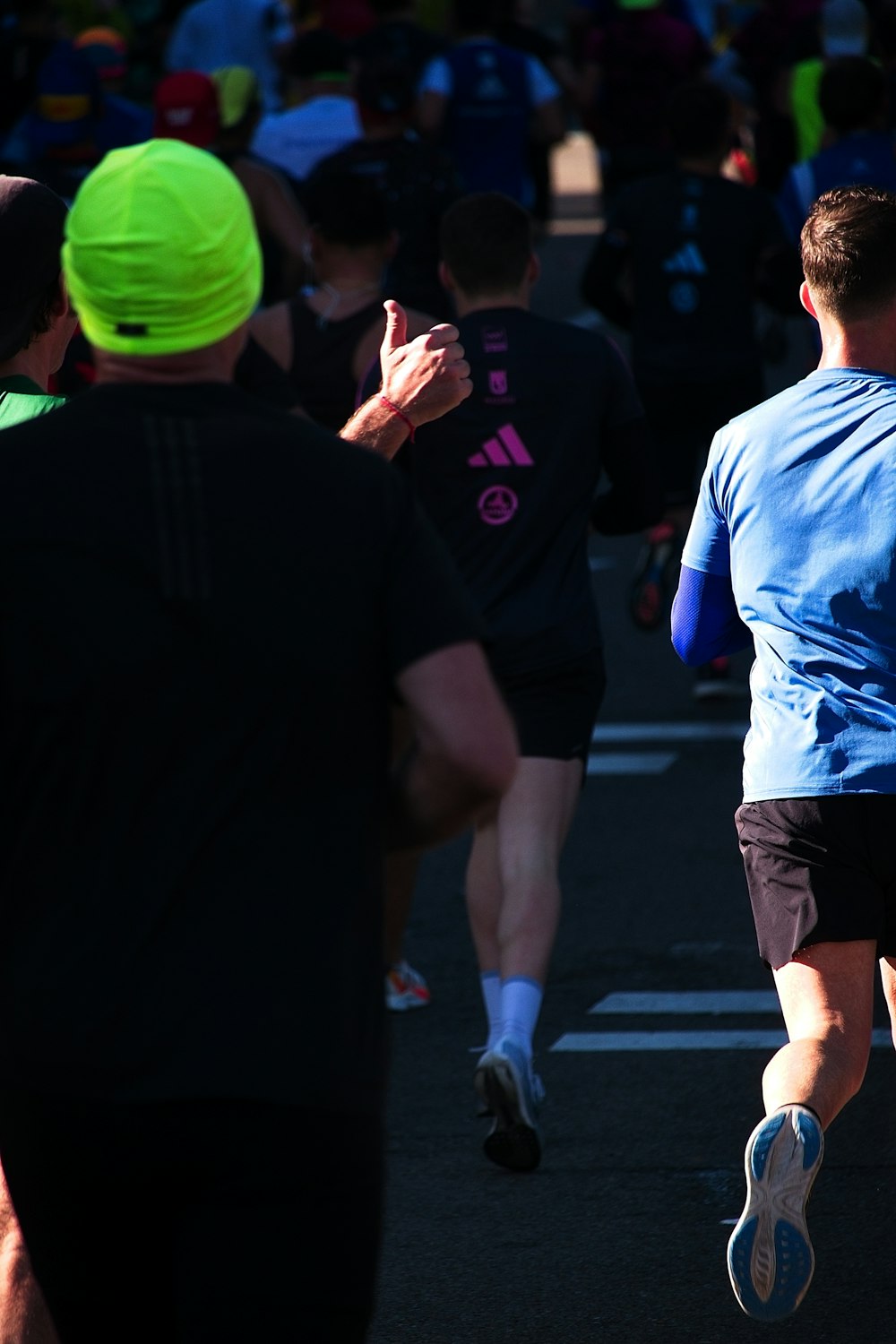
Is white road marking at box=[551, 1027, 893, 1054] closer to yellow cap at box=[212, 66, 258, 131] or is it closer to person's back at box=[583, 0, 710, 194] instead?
yellow cap at box=[212, 66, 258, 131]

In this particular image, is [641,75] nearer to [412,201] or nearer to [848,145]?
[848,145]

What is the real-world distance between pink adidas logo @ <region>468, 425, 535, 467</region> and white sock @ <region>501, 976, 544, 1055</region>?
48.3 inches

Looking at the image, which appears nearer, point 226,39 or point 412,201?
point 412,201

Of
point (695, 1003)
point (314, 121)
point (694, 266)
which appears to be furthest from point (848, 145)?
point (695, 1003)

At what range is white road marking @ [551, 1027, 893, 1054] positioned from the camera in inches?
219

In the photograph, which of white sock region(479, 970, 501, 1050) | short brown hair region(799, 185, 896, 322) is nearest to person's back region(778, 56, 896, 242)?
white sock region(479, 970, 501, 1050)

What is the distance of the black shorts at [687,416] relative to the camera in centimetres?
913

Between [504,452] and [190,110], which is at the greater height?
[504,452]

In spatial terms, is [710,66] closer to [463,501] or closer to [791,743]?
[463,501]

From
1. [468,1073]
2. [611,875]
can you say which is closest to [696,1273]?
[468,1073]

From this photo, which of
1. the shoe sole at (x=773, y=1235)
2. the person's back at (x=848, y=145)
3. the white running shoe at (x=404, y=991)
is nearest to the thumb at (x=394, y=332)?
the shoe sole at (x=773, y=1235)

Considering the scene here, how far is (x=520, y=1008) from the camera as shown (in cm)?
505

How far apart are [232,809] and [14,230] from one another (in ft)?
5.03

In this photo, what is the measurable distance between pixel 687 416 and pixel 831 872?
18.1 feet
